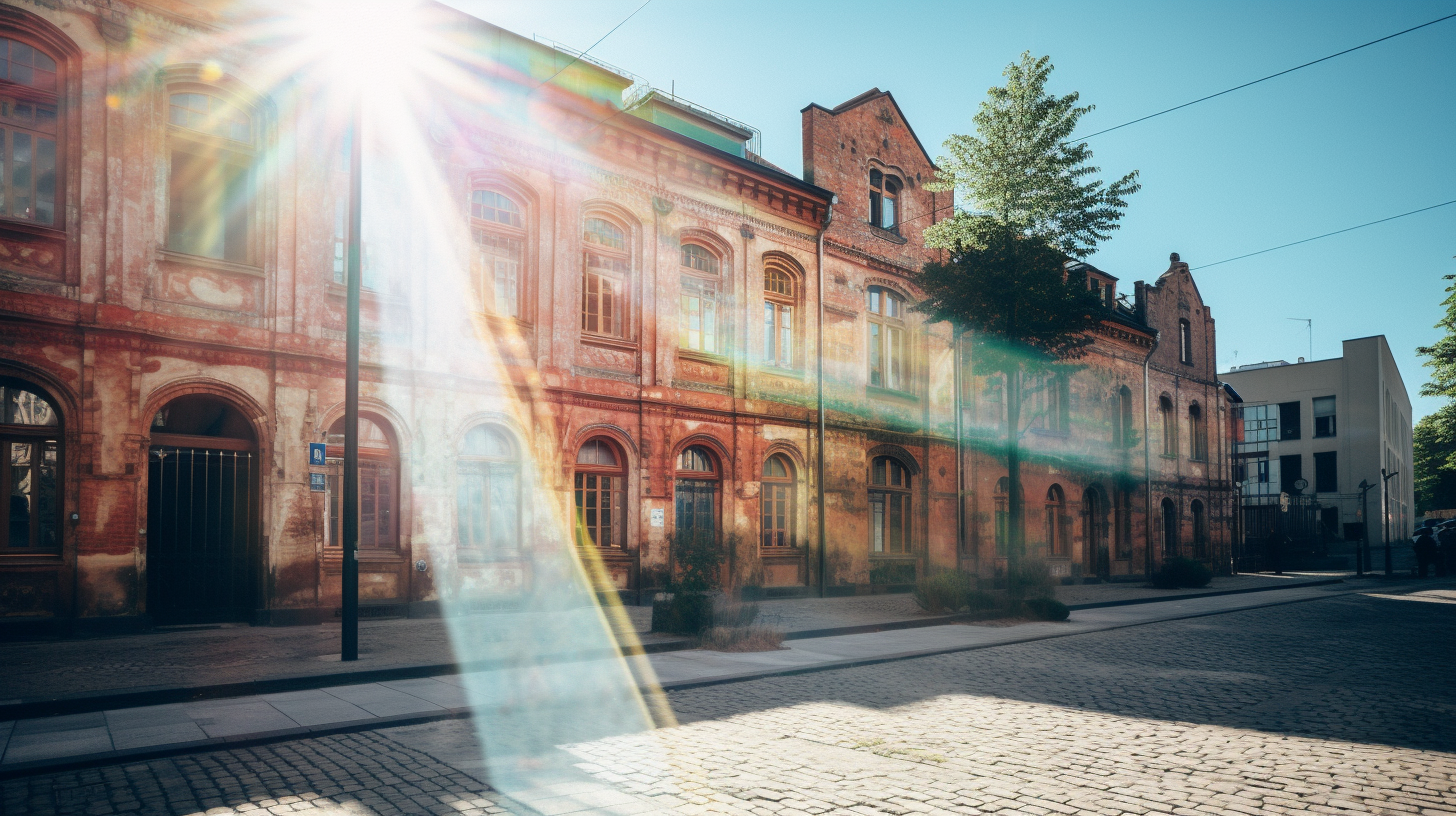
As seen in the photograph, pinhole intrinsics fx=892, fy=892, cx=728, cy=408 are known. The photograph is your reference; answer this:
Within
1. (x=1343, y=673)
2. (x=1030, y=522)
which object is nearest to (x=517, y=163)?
(x=1343, y=673)

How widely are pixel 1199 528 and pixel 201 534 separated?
35.6m

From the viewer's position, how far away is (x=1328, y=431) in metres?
55.8

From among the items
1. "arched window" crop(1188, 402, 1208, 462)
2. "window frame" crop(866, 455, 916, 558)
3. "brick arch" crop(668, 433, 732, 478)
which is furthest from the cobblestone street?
"arched window" crop(1188, 402, 1208, 462)

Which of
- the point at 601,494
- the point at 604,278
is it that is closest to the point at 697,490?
the point at 601,494

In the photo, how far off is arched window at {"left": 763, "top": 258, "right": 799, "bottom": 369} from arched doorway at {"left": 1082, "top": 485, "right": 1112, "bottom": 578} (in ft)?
48.6

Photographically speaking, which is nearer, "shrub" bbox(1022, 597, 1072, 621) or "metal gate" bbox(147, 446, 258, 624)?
"metal gate" bbox(147, 446, 258, 624)

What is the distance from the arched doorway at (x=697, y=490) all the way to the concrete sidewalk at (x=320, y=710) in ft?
19.2

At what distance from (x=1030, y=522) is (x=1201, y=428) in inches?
560

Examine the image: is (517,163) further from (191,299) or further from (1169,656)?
(1169,656)

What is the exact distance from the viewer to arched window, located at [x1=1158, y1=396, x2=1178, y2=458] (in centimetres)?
3488

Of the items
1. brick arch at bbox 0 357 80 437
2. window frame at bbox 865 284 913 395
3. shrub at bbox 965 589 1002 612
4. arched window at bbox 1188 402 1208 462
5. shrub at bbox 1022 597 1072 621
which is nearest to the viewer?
brick arch at bbox 0 357 80 437

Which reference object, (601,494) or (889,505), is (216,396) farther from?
(889,505)

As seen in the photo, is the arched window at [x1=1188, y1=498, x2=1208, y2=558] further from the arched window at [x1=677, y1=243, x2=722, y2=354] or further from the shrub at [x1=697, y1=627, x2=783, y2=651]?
the shrub at [x1=697, y1=627, x2=783, y2=651]

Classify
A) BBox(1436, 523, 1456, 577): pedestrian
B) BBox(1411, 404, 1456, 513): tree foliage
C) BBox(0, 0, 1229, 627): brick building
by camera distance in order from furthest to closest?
BBox(1411, 404, 1456, 513): tree foliage
BBox(1436, 523, 1456, 577): pedestrian
BBox(0, 0, 1229, 627): brick building
